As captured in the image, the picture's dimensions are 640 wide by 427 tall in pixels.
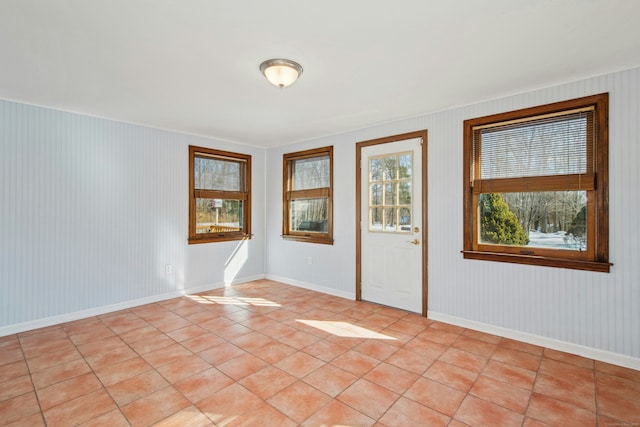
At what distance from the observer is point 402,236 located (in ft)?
13.7

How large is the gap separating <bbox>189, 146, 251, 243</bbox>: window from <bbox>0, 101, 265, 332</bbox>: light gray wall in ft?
0.46

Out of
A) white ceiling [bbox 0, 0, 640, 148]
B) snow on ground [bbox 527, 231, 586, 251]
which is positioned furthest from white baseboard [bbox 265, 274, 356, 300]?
white ceiling [bbox 0, 0, 640, 148]

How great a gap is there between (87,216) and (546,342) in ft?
17.1

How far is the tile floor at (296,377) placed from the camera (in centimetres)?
209

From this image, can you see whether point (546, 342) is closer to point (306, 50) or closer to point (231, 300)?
point (306, 50)

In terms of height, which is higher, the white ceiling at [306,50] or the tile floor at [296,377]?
the white ceiling at [306,50]

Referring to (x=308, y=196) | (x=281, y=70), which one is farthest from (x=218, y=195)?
(x=281, y=70)

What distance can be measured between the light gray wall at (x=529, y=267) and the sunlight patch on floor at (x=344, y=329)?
3.03 ft

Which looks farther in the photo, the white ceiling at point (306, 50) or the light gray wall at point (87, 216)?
the light gray wall at point (87, 216)

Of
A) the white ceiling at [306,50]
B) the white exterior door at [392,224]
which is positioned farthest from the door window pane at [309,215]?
the white ceiling at [306,50]

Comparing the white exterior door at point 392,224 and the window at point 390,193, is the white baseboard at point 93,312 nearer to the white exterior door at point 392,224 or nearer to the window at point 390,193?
the white exterior door at point 392,224

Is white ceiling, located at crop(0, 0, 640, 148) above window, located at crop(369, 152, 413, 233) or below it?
above

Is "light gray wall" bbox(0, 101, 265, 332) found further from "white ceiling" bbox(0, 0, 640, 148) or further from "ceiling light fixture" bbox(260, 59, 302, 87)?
"ceiling light fixture" bbox(260, 59, 302, 87)

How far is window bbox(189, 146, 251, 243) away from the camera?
5008 mm
